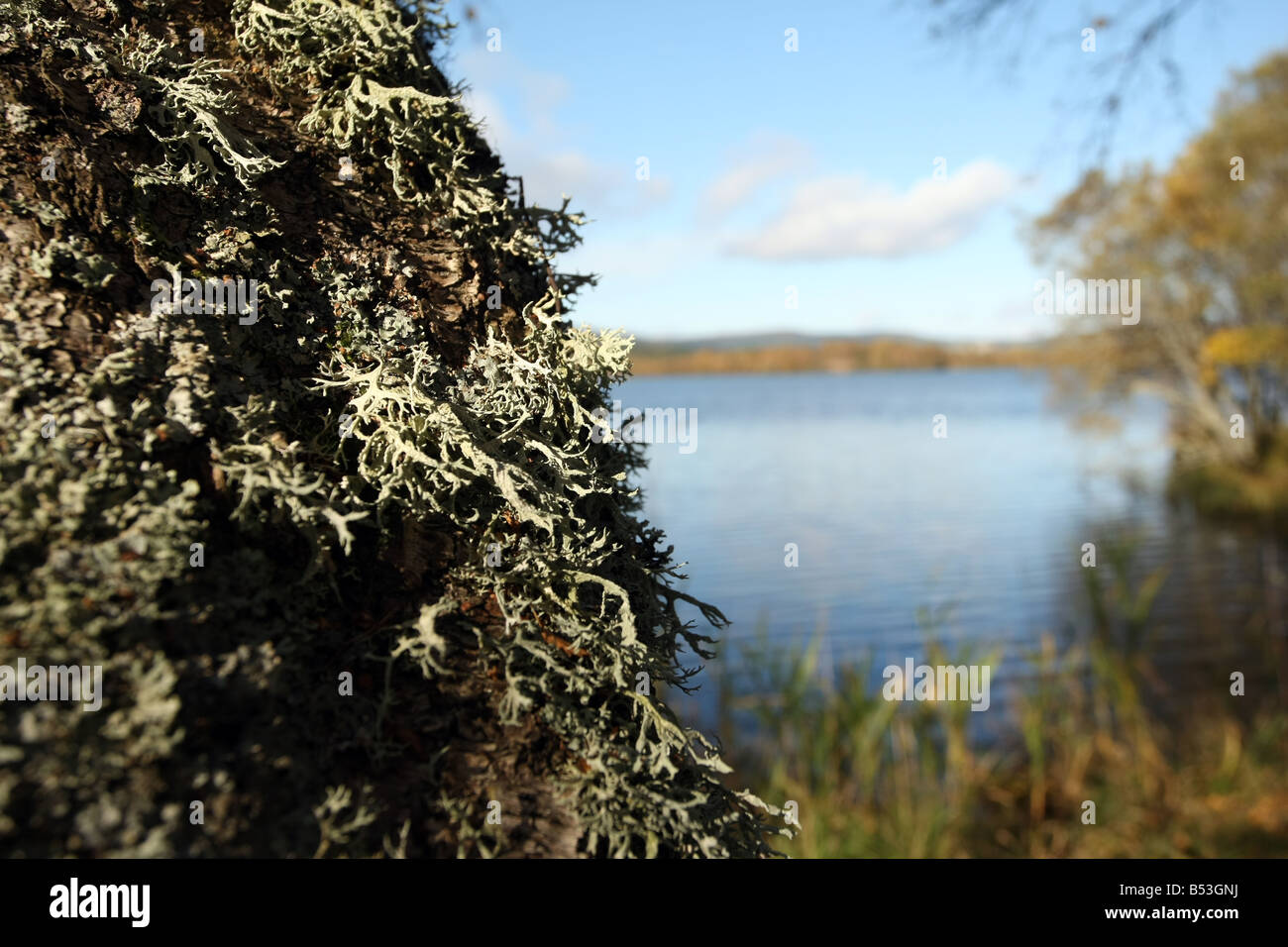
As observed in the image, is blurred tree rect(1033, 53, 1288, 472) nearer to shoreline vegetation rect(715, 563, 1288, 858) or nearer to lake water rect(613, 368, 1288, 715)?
lake water rect(613, 368, 1288, 715)

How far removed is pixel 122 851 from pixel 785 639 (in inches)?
349

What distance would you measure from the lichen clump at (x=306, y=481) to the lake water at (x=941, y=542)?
352 millimetres

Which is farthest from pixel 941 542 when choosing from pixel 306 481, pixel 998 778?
pixel 306 481

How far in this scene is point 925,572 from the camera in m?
13.2

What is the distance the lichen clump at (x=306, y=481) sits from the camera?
844 mm

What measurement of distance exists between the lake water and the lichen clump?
352 mm

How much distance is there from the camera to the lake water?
10320mm

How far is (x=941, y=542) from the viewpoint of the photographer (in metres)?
15.7

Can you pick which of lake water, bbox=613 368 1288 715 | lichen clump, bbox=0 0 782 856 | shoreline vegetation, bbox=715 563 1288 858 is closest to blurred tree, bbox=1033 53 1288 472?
lake water, bbox=613 368 1288 715

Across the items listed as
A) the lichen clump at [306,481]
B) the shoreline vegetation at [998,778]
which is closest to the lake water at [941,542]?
the lichen clump at [306,481]

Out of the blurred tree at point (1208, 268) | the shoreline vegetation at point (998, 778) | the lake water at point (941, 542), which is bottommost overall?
the shoreline vegetation at point (998, 778)

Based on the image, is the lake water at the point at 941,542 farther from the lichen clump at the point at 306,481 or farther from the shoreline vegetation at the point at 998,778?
the shoreline vegetation at the point at 998,778

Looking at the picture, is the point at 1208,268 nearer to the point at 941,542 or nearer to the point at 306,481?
the point at 941,542

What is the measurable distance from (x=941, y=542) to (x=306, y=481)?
15.9 metres
